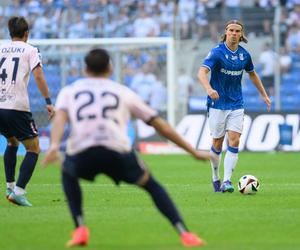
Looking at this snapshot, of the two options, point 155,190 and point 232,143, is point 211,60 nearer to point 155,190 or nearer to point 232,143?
point 232,143

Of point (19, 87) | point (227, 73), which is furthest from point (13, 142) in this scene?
point (227, 73)

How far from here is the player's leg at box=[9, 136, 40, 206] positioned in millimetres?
12258

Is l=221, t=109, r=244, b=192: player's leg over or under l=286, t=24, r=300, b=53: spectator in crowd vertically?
over

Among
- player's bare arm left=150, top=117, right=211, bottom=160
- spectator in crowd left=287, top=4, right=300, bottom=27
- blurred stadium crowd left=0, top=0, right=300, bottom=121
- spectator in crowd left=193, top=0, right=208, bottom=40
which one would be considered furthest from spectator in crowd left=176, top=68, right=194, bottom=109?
player's bare arm left=150, top=117, right=211, bottom=160

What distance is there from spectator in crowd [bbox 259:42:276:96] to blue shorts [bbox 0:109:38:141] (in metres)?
16.5

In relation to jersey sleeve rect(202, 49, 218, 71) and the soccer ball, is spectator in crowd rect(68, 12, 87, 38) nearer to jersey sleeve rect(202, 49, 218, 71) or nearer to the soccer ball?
jersey sleeve rect(202, 49, 218, 71)

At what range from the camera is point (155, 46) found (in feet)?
88.7

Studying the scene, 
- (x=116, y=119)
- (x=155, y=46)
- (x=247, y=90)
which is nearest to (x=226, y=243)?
(x=116, y=119)

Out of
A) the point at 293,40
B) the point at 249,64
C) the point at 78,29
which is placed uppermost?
the point at 249,64

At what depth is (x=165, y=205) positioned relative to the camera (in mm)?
8445

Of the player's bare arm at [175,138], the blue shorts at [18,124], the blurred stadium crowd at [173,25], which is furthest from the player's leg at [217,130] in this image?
the blurred stadium crowd at [173,25]

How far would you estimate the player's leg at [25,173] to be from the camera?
12.3m

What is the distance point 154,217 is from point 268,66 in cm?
1838

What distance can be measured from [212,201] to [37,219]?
115 inches
